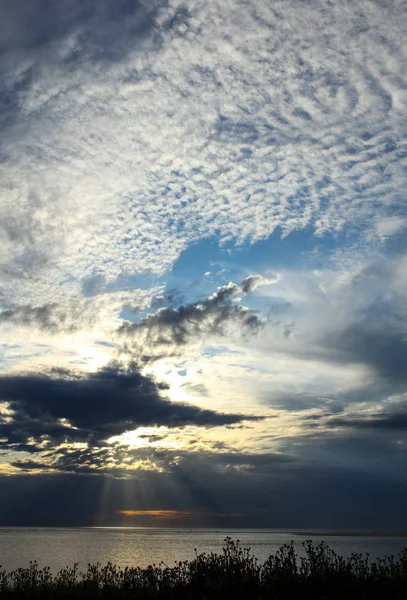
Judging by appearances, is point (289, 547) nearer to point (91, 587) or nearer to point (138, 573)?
point (138, 573)

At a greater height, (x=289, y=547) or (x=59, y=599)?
(x=289, y=547)

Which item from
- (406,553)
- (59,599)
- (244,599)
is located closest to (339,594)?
(244,599)

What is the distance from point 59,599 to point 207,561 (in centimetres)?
586

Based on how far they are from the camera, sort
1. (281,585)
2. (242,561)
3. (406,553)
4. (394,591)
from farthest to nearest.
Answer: (406,553) < (242,561) < (281,585) < (394,591)

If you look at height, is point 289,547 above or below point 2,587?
above

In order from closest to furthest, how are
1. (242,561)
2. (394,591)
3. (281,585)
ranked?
(394,591)
(281,585)
(242,561)

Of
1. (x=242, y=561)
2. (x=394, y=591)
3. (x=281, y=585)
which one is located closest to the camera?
(x=394, y=591)

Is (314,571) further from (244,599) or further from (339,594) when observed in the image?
(244,599)

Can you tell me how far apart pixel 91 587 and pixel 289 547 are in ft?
26.3

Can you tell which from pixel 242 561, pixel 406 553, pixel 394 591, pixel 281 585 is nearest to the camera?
pixel 394 591

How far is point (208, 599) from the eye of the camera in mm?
16750

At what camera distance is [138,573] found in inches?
813

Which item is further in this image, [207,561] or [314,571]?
[207,561]

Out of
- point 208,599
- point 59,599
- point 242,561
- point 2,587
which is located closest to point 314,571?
point 242,561
